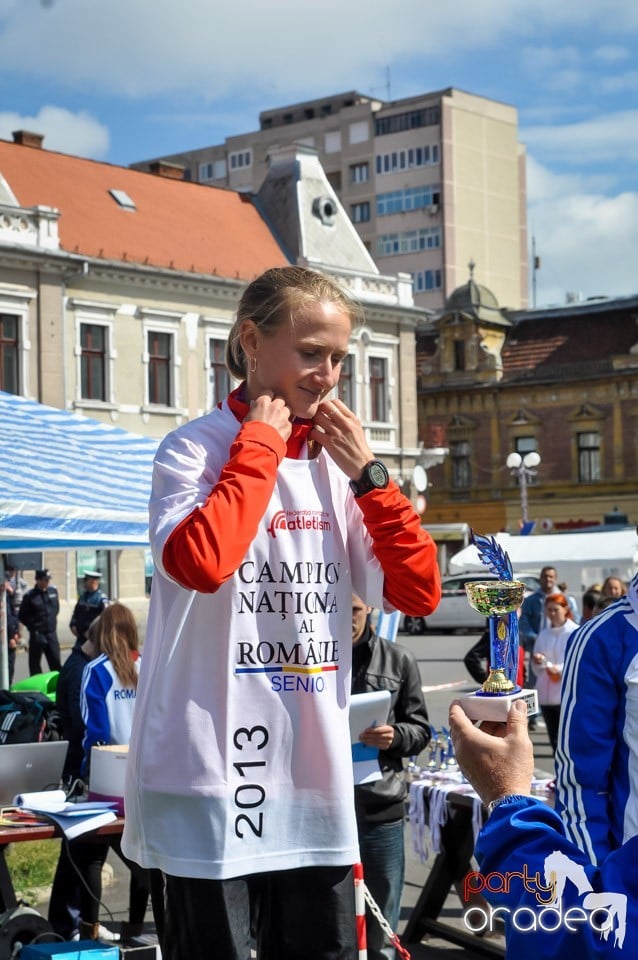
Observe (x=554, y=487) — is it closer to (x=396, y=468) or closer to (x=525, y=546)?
(x=396, y=468)

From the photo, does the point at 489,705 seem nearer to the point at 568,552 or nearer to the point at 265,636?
the point at 265,636

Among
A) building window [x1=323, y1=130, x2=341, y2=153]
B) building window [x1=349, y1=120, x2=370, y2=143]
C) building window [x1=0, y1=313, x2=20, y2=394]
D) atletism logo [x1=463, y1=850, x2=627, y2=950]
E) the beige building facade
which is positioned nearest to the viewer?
atletism logo [x1=463, y1=850, x2=627, y2=950]

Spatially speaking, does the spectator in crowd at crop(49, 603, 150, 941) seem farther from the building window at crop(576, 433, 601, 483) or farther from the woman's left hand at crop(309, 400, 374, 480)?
the building window at crop(576, 433, 601, 483)

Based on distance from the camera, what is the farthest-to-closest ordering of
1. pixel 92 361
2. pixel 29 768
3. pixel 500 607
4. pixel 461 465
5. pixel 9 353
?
1. pixel 461 465
2. pixel 92 361
3. pixel 9 353
4. pixel 29 768
5. pixel 500 607

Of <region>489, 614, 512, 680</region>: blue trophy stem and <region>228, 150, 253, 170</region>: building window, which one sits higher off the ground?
<region>228, 150, 253, 170</region>: building window

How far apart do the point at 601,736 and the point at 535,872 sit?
95 centimetres

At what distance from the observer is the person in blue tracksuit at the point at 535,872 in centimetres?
197

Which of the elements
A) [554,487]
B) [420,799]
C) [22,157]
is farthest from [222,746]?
[554,487]

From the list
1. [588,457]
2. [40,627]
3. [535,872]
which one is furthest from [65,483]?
[588,457]

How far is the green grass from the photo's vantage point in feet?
26.3

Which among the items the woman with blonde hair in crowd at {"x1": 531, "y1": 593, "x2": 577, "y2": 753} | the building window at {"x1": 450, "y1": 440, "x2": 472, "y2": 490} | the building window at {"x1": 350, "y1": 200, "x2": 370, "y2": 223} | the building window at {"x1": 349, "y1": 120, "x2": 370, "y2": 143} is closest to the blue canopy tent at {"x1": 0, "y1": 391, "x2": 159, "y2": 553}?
the woman with blonde hair in crowd at {"x1": 531, "y1": 593, "x2": 577, "y2": 753}

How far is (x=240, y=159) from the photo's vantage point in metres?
93.6

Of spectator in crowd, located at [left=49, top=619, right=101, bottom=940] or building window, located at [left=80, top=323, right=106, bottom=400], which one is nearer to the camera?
spectator in crowd, located at [left=49, top=619, right=101, bottom=940]

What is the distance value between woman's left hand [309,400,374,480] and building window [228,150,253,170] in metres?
92.0
